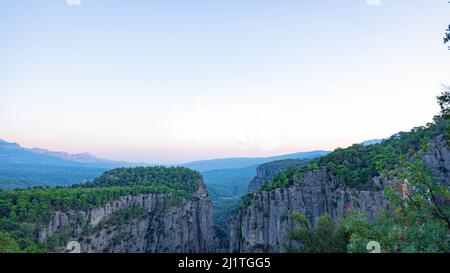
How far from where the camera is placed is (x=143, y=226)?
266 ft

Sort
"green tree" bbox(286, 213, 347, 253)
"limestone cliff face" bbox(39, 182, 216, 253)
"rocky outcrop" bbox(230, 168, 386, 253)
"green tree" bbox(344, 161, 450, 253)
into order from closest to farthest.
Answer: "green tree" bbox(344, 161, 450, 253), "green tree" bbox(286, 213, 347, 253), "rocky outcrop" bbox(230, 168, 386, 253), "limestone cliff face" bbox(39, 182, 216, 253)

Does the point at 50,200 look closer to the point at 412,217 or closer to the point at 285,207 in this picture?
the point at 285,207

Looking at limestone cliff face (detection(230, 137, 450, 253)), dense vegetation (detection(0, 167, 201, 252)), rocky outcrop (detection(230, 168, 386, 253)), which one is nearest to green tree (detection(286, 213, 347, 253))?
limestone cliff face (detection(230, 137, 450, 253))

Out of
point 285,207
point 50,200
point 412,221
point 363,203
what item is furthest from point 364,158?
point 50,200

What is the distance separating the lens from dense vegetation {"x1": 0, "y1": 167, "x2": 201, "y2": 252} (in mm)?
52125

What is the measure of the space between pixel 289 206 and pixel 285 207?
2.46ft

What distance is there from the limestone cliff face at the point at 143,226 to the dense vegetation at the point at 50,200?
5.23ft

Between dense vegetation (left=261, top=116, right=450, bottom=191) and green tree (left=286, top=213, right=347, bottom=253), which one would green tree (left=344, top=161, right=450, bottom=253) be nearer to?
green tree (left=286, top=213, right=347, bottom=253)

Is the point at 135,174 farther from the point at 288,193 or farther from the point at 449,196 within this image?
the point at 449,196

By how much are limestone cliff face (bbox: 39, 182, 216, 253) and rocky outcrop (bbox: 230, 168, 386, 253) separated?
29.3 m

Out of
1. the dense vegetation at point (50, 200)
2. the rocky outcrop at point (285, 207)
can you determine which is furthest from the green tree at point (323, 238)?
the dense vegetation at point (50, 200)

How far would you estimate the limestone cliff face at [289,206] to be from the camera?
46.2 metres
